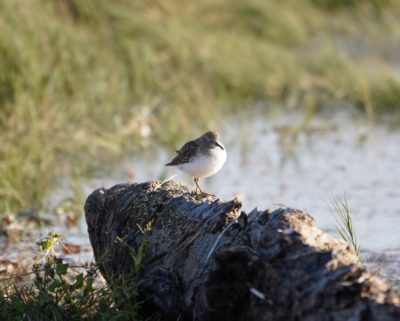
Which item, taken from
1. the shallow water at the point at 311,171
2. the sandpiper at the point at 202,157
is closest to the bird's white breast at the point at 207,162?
the sandpiper at the point at 202,157

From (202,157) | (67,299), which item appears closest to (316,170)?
(202,157)

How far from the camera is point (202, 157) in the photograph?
647 centimetres

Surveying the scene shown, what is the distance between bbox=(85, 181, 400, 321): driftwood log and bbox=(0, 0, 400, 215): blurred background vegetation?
284 centimetres

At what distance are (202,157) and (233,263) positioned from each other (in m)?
2.10

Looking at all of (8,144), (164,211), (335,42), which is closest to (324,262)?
(164,211)

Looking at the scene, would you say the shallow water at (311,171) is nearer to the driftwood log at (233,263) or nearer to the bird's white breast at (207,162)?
the bird's white breast at (207,162)

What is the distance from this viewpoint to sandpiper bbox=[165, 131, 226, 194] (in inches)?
253

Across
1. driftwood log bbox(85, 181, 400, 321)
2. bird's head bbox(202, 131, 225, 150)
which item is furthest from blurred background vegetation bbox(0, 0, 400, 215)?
driftwood log bbox(85, 181, 400, 321)

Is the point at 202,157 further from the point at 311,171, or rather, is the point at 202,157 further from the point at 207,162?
the point at 311,171

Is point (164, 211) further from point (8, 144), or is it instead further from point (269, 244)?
point (8, 144)

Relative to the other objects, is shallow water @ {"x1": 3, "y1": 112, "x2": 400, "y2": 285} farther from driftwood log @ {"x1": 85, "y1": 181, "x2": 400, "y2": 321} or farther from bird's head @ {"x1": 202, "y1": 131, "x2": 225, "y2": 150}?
driftwood log @ {"x1": 85, "y1": 181, "x2": 400, "y2": 321}

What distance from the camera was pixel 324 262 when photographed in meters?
4.21

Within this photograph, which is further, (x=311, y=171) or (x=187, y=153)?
(x=311, y=171)

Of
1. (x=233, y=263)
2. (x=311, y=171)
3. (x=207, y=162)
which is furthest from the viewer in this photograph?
(x=311, y=171)
